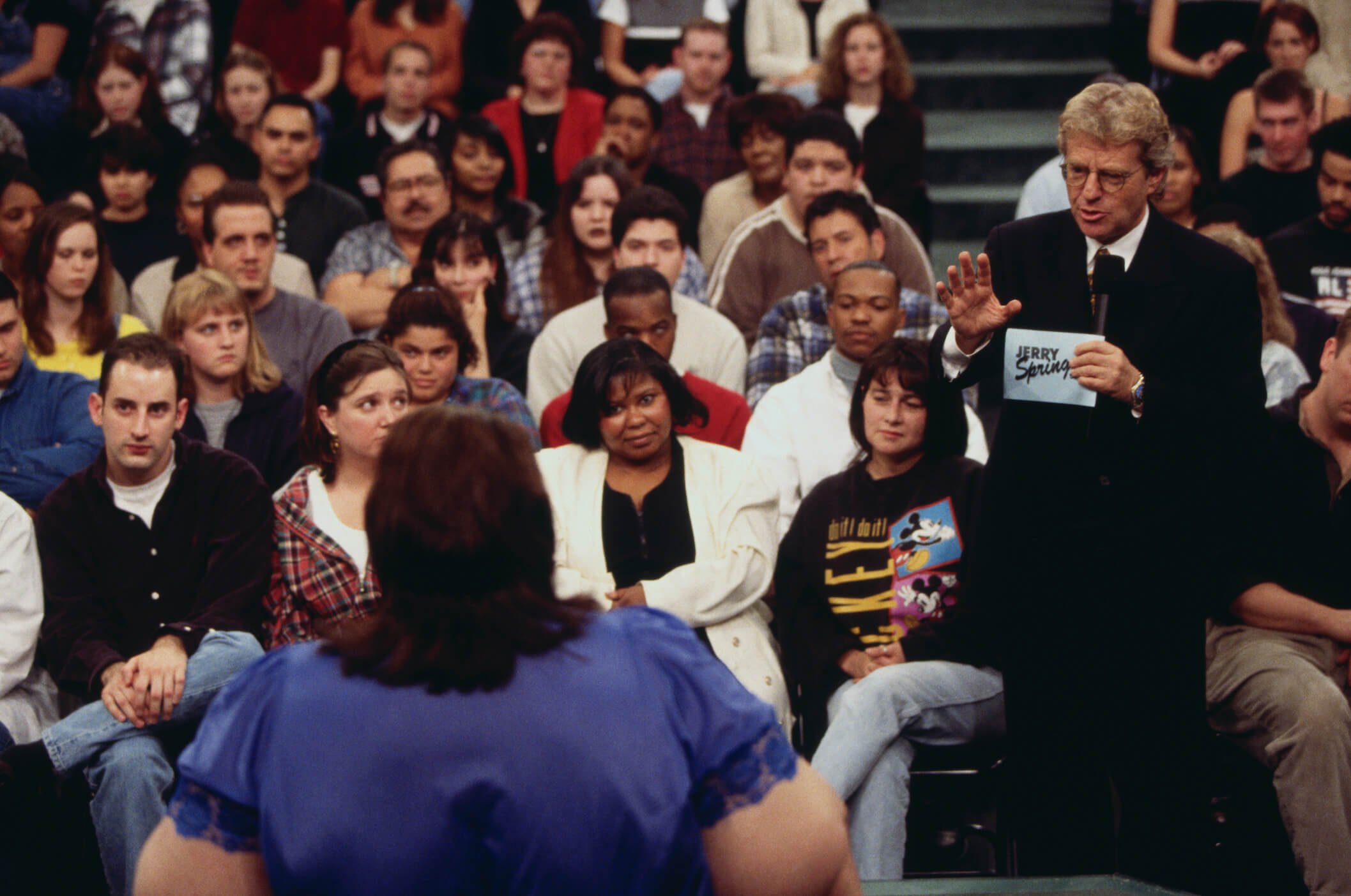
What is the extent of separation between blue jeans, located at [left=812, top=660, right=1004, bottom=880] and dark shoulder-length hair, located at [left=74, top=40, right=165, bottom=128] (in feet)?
13.1

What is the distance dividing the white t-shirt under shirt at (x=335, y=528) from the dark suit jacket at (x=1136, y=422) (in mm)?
1438

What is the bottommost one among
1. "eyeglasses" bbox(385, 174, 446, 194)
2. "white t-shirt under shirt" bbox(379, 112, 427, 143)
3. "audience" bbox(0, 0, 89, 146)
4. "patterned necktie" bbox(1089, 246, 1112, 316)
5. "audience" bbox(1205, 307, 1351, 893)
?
"audience" bbox(1205, 307, 1351, 893)

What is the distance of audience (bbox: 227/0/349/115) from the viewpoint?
655 centimetres

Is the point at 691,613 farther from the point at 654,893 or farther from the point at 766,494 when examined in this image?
the point at 654,893


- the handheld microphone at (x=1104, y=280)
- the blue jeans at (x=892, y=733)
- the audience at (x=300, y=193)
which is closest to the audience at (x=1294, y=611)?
the blue jeans at (x=892, y=733)

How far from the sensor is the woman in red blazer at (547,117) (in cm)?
Answer: 593

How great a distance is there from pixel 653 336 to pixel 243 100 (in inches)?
103

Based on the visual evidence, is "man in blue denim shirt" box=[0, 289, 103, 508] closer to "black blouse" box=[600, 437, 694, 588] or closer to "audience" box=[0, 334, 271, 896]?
"audience" box=[0, 334, 271, 896]

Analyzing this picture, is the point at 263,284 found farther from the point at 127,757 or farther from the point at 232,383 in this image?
the point at 127,757

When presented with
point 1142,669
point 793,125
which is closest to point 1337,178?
point 793,125

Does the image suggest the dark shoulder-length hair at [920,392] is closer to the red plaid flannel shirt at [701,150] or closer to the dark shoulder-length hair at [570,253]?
the dark shoulder-length hair at [570,253]

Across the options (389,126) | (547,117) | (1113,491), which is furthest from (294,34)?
(1113,491)

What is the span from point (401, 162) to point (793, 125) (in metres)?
1.32

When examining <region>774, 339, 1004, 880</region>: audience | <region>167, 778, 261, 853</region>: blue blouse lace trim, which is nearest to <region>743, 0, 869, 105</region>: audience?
<region>774, 339, 1004, 880</region>: audience
